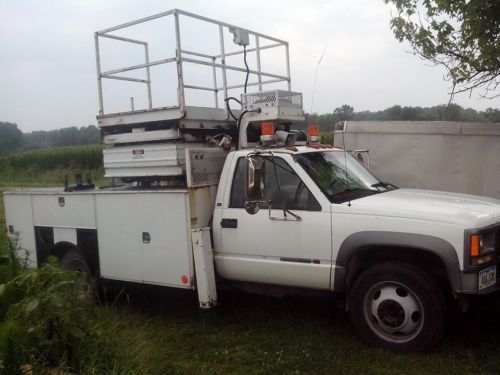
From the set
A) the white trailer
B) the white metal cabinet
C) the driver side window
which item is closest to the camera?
the driver side window

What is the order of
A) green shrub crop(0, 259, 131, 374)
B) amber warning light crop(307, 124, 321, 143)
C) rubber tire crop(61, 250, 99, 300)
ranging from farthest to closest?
rubber tire crop(61, 250, 99, 300) → amber warning light crop(307, 124, 321, 143) → green shrub crop(0, 259, 131, 374)

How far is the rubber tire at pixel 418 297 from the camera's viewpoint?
4.41 metres

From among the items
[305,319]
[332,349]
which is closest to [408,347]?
[332,349]

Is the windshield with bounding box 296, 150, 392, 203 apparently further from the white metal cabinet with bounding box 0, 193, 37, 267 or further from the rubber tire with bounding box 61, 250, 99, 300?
the white metal cabinet with bounding box 0, 193, 37, 267

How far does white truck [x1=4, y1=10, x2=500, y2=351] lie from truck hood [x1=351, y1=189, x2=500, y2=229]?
15mm

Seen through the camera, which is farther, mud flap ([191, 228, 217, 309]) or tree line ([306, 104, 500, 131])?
tree line ([306, 104, 500, 131])

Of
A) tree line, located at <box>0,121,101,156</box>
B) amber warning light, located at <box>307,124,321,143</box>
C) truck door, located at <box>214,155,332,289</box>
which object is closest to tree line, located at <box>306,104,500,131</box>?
amber warning light, located at <box>307,124,321,143</box>

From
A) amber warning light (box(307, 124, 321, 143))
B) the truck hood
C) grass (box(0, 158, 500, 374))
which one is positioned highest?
amber warning light (box(307, 124, 321, 143))

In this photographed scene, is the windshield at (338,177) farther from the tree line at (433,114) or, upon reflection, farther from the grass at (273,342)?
the tree line at (433,114)

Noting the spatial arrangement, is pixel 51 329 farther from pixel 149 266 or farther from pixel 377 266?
pixel 377 266

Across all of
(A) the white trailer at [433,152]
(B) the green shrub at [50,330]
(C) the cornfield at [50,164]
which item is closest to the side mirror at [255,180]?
(B) the green shrub at [50,330]

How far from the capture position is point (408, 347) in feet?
14.9

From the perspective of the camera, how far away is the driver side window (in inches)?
196

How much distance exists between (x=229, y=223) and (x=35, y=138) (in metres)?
56.4
